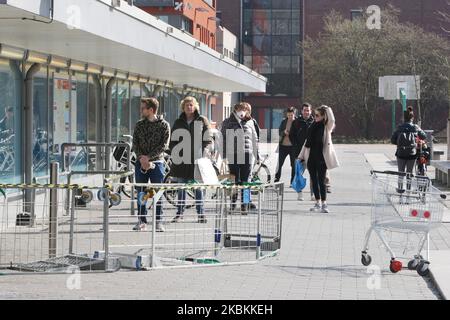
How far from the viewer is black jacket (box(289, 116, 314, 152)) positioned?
68.1 ft

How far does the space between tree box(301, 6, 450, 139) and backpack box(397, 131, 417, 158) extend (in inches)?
1935

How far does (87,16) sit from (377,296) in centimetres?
595

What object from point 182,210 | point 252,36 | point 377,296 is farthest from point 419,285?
point 252,36

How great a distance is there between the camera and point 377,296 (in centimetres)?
873

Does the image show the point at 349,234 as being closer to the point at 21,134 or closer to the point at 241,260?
the point at 241,260

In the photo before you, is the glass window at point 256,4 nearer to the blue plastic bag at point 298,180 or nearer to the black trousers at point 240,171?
the blue plastic bag at point 298,180

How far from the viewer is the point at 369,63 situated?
69.1m

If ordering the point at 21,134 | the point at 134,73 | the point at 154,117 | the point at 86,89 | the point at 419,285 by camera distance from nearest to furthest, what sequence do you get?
the point at 419,285
the point at 154,117
the point at 21,134
the point at 86,89
the point at 134,73

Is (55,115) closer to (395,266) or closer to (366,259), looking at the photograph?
(366,259)

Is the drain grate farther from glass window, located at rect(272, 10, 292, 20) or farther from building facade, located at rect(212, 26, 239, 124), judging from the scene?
glass window, located at rect(272, 10, 292, 20)

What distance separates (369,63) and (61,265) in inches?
2382

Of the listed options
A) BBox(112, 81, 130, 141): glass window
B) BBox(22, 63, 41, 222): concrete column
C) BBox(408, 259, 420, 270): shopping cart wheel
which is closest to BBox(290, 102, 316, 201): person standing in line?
BBox(112, 81, 130, 141): glass window

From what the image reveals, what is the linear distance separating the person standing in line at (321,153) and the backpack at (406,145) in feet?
10.5

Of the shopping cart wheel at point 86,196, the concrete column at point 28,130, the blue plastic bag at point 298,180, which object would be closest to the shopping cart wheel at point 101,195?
the shopping cart wheel at point 86,196
